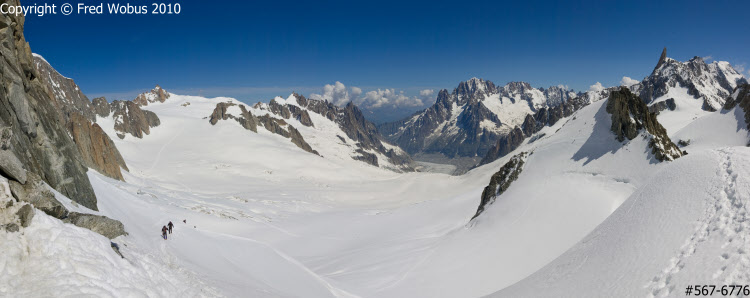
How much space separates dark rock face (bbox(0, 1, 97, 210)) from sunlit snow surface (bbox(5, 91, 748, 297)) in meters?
4.19

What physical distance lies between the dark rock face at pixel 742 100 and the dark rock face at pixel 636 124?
3036 cm

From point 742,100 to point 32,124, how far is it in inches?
3587

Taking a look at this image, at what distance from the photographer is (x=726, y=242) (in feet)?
35.2

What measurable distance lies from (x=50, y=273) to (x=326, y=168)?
13667cm

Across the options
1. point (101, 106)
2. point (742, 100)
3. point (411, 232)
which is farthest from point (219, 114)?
point (742, 100)

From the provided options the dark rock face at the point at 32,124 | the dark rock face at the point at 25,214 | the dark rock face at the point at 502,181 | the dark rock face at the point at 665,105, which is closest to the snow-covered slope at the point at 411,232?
the dark rock face at the point at 502,181

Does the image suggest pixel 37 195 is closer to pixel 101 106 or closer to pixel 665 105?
pixel 101 106

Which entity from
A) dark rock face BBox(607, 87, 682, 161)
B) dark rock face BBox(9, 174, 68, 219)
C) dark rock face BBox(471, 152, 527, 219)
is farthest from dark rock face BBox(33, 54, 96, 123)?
dark rock face BBox(607, 87, 682, 161)

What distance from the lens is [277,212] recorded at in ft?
220

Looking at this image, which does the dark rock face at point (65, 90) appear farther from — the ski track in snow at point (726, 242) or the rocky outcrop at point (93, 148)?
the ski track in snow at point (726, 242)

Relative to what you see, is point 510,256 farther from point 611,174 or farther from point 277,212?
point 277,212

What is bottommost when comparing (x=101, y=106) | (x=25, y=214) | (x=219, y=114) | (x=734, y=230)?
(x=734, y=230)

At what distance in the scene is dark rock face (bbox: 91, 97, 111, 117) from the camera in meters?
154

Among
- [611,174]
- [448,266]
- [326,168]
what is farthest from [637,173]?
[326,168]
